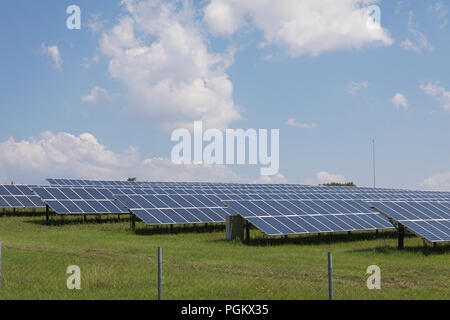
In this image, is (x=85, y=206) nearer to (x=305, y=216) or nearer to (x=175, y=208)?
(x=175, y=208)

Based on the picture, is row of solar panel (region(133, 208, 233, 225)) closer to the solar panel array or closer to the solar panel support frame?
the solar panel array

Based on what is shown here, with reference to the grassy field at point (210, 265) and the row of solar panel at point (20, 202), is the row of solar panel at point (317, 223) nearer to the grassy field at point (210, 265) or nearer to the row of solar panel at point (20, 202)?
the grassy field at point (210, 265)

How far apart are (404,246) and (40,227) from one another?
24.7 metres

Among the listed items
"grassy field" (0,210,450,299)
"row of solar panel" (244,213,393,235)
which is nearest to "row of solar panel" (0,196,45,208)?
"grassy field" (0,210,450,299)

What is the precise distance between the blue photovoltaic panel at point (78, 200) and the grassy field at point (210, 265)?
4017mm

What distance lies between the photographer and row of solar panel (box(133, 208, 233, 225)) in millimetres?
34312

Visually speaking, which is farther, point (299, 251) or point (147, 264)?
point (299, 251)

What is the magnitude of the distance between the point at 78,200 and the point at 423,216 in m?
26.2

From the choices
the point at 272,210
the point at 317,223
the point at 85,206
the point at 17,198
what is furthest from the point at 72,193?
the point at 317,223

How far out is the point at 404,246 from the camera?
28188mm

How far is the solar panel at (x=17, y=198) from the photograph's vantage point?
148ft

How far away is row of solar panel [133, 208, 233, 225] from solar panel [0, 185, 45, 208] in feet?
45.6
